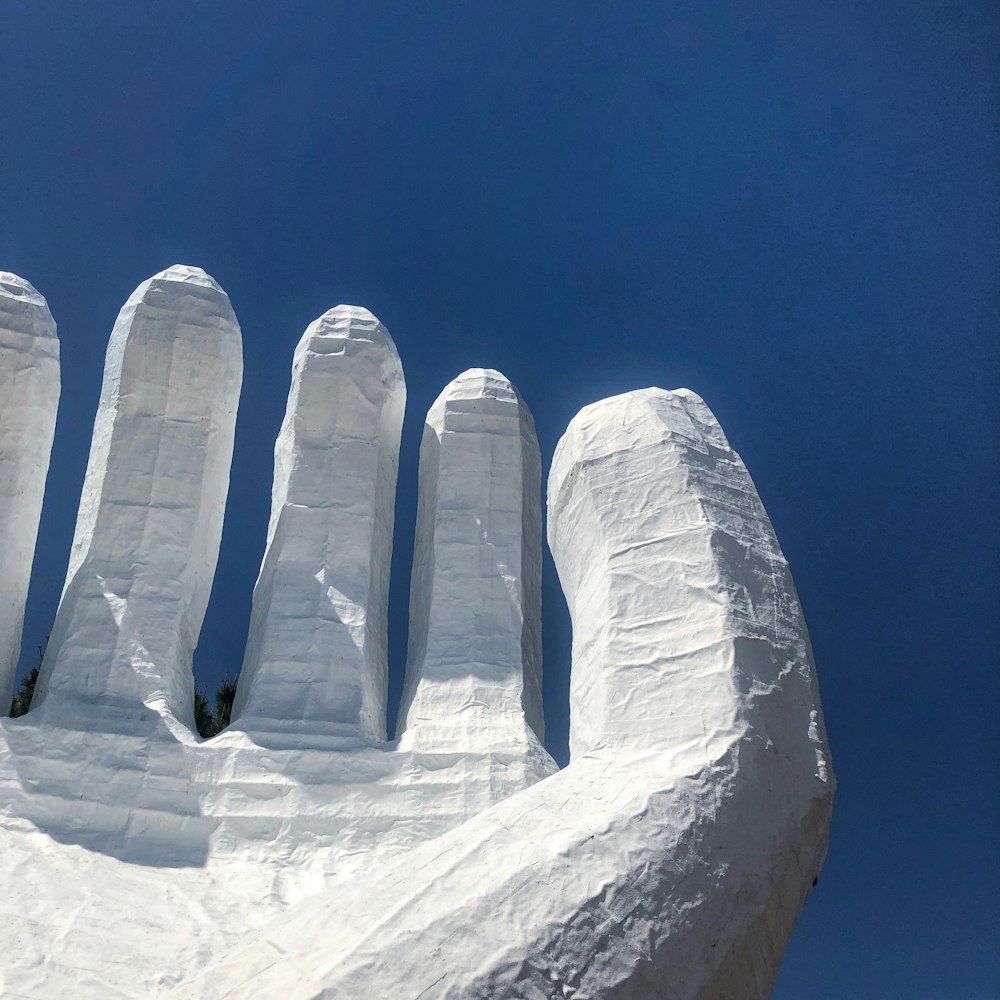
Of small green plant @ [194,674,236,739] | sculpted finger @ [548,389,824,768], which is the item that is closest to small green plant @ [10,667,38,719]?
small green plant @ [194,674,236,739]

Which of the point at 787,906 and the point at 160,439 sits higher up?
the point at 160,439

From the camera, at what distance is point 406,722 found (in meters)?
5.55

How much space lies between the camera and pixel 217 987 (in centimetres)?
295

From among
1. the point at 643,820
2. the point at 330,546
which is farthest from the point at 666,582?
the point at 330,546

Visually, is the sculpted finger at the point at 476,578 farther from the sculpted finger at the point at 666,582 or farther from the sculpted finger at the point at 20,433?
the sculpted finger at the point at 20,433

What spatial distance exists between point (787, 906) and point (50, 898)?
2543 millimetres

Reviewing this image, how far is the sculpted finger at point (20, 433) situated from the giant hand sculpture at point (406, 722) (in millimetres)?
278

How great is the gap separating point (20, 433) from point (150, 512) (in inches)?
32.8

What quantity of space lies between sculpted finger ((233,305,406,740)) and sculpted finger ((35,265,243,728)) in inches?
15.5

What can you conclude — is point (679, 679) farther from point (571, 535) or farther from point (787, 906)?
point (571, 535)

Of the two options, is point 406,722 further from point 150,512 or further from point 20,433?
point 20,433

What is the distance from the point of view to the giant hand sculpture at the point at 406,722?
10.3ft

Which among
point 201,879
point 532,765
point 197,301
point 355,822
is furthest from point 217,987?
point 197,301

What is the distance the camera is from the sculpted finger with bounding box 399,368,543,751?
555 centimetres
